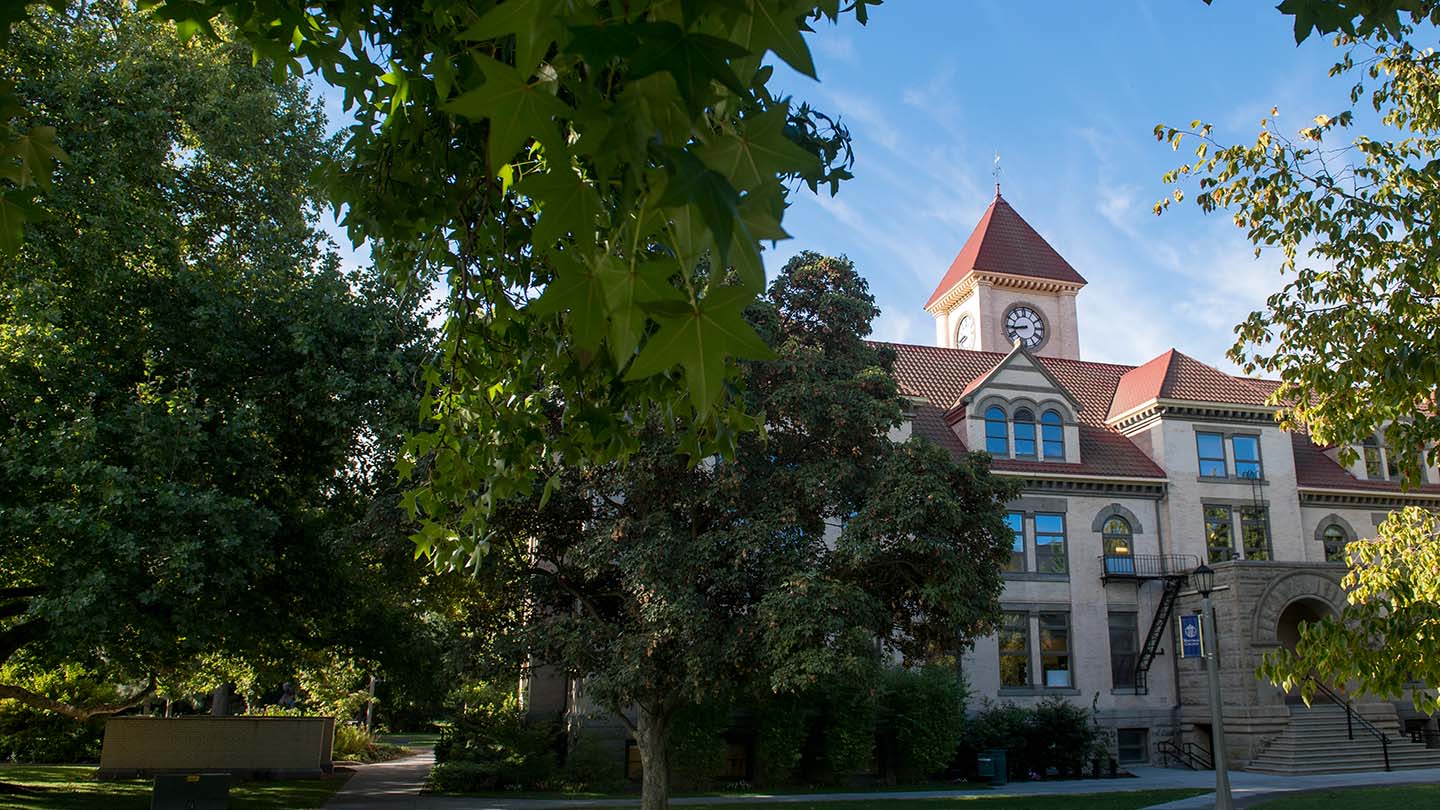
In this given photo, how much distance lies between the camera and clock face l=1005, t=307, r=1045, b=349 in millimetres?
50906

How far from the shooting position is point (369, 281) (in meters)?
19.6

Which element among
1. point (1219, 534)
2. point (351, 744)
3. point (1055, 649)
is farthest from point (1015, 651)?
point (351, 744)

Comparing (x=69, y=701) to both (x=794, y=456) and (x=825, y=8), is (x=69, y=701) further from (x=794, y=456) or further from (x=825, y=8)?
A: (x=825, y=8)

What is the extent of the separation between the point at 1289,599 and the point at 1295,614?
4326 mm

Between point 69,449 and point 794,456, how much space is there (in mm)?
11787

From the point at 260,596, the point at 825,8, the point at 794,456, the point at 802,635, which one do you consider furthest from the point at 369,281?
the point at 825,8

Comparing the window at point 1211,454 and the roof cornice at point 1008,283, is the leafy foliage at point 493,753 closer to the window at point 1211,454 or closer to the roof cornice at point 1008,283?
the window at point 1211,454

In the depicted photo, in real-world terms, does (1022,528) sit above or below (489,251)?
above

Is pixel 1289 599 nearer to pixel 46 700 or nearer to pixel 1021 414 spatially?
pixel 1021 414

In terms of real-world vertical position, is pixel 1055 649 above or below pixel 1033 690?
above

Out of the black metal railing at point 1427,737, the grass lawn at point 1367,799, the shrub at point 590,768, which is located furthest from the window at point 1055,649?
the shrub at point 590,768

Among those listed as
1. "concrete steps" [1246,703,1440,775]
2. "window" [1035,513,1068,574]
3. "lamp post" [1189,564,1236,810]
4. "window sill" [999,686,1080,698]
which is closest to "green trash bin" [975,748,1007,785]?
"window sill" [999,686,1080,698]

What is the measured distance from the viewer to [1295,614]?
34.8 m

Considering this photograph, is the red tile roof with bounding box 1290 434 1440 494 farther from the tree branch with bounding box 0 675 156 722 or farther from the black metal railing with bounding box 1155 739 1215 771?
the tree branch with bounding box 0 675 156 722
